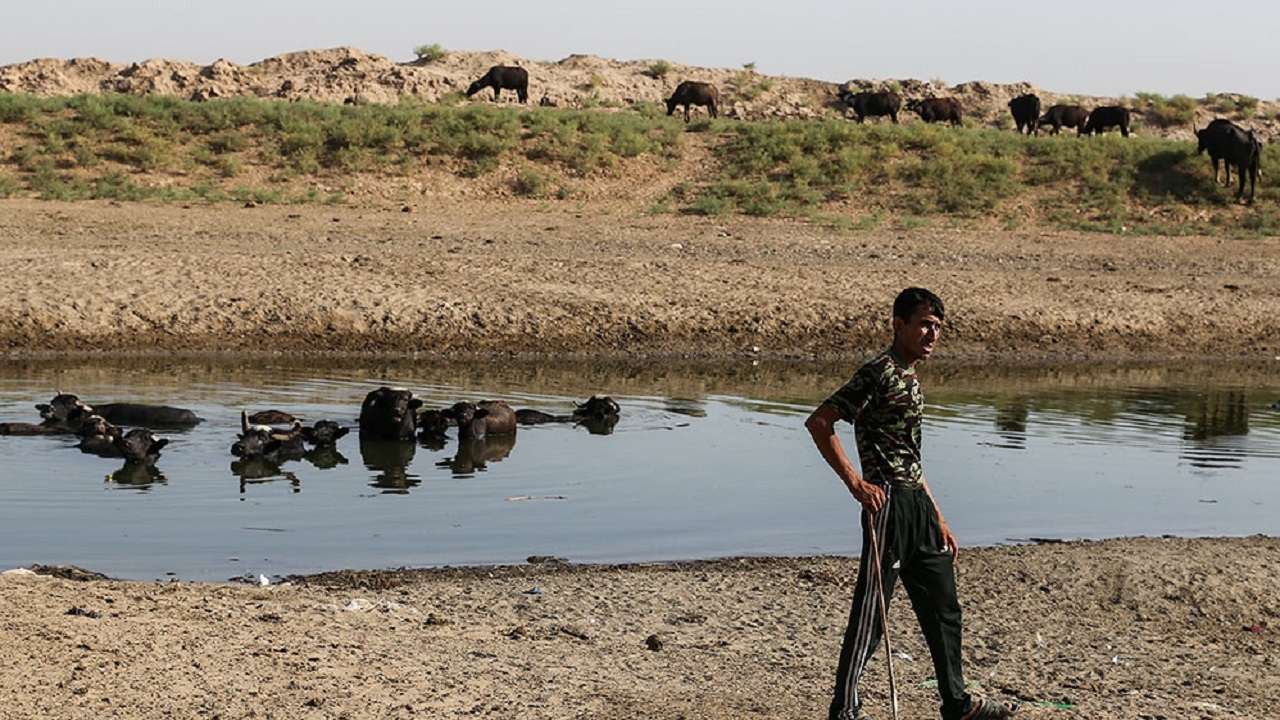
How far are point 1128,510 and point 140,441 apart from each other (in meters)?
7.16

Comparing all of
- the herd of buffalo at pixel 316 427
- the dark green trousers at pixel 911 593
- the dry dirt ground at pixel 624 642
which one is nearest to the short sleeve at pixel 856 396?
the dark green trousers at pixel 911 593

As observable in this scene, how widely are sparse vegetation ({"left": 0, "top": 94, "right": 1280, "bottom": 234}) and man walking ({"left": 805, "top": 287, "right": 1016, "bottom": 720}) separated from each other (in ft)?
71.9

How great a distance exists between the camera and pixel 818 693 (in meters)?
6.71

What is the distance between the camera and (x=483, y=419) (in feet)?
44.9

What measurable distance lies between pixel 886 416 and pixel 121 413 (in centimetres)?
953

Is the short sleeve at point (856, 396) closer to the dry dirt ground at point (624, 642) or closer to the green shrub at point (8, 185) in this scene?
the dry dirt ground at point (624, 642)

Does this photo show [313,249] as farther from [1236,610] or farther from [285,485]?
[1236,610]

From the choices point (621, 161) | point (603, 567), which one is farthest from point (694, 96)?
point (603, 567)

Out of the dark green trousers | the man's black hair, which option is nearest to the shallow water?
the dark green trousers

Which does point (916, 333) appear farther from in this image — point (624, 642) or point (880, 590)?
point (624, 642)

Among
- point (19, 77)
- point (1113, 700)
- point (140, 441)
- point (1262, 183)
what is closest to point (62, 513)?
point (140, 441)

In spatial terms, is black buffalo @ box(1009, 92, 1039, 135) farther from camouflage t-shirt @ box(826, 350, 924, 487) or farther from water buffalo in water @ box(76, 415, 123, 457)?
camouflage t-shirt @ box(826, 350, 924, 487)

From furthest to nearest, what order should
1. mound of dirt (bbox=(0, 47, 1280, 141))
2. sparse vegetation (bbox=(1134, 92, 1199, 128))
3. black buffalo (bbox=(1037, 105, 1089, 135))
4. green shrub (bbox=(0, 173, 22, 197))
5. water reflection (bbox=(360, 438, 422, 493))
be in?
sparse vegetation (bbox=(1134, 92, 1199, 128)) < mound of dirt (bbox=(0, 47, 1280, 141)) < black buffalo (bbox=(1037, 105, 1089, 135)) < green shrub (bbox=(0, 173, 22, 197)) < water reflection (bbox=(360, 438, 422, 493))

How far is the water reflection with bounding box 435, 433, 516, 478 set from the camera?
1259 cm
